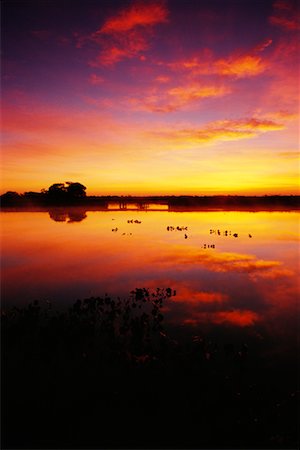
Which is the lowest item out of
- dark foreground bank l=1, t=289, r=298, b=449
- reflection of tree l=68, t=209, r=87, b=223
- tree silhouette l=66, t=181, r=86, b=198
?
dark foreground bank l=1, t=289, r=298, b=449

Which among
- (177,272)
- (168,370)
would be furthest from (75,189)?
(168,370)

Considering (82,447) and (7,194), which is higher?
(7,194)

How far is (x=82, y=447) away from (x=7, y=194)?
108 m

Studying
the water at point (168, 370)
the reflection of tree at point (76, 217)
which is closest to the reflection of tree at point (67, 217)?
the reflection of tree at point (76, 217)

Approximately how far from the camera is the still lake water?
39.7ft

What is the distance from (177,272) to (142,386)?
34.5 feet

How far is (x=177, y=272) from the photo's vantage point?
17.4 metres

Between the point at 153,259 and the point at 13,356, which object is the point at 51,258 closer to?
the point at 153,259

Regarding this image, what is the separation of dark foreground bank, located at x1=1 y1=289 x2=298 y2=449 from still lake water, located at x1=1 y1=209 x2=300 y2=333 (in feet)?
6.19

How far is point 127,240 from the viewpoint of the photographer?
92.6 ft

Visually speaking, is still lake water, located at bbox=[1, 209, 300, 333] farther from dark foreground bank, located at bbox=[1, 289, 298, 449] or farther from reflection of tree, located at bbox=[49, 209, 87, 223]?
reflection of tree, located at bbox=[49, 209, 87, 223]

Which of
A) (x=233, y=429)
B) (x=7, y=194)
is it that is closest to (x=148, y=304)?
(x=233, y=429)

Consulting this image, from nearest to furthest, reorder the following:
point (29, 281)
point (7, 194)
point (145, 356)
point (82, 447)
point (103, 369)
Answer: point (82, 447) < point (103, 369) < point (145, 356) < point (29, 281) < point (7, 194)

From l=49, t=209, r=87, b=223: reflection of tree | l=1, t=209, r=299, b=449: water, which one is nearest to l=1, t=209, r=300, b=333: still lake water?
l=1, t=209, r=299, b=449: water
